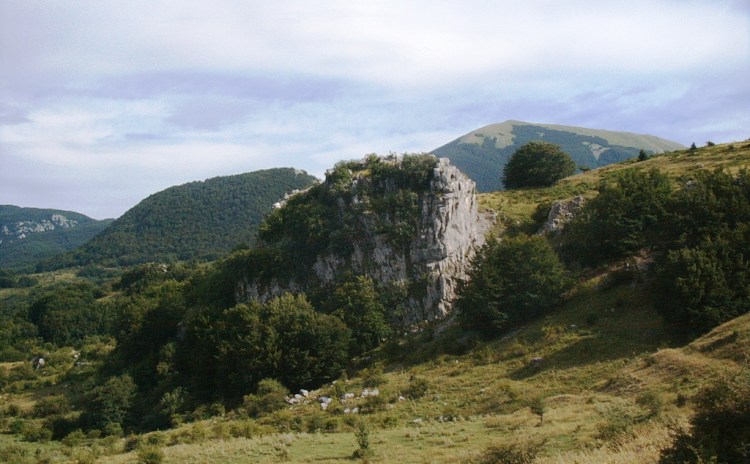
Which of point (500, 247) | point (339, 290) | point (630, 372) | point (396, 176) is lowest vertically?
point (630, 372)

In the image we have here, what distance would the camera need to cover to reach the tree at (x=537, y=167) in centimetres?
7175

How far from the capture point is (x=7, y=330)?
347ft

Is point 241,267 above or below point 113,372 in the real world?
above

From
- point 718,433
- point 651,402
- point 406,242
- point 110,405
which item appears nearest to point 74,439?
point 110,405

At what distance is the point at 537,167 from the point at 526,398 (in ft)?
163

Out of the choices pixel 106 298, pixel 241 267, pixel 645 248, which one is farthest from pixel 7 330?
pixel 645 248

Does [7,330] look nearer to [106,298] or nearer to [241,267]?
[106,298]

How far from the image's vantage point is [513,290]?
40.4 metres

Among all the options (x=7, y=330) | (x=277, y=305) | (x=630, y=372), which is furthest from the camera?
(x=7, y=330)

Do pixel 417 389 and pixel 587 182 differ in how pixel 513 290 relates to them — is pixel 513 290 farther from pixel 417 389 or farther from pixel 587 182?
pixel 587 182

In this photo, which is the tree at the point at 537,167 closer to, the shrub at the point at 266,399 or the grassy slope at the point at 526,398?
the grassy slope at the point at 526,398

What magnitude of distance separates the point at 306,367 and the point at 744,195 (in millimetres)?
33808

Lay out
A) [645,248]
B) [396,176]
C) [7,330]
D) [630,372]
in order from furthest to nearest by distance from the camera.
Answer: [7,330] < [396,176] < [645,248] < [630,372]

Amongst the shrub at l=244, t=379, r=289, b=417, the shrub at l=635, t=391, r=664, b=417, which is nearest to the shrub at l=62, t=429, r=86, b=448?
the shrub at l=244, t=379, r=289, b=417
